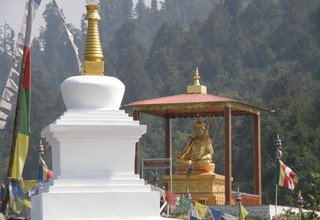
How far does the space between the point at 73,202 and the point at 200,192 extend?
54.9 ft

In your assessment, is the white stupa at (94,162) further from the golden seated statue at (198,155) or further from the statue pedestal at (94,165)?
the golden seated statue at (198,155)

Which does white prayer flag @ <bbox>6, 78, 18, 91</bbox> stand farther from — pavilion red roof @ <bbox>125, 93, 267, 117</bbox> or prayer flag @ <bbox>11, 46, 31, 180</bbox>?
pavilion red roof @ <bbox>125, 93, 267, 117</bbox>

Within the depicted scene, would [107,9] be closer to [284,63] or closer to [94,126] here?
[284,63]

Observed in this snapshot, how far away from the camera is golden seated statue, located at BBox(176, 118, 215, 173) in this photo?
1268 inches

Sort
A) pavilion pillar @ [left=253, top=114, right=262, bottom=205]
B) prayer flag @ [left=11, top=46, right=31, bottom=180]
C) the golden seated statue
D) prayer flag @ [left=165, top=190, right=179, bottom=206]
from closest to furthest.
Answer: prayer flag @ [left=11, top=46, right=31, bottom=180] < prayer flag @ [left=165, top=190, right=179, bottom=206] < the golden seated statue < pavilion pillar @ [left=253, top=114, right=262, bottom=205]

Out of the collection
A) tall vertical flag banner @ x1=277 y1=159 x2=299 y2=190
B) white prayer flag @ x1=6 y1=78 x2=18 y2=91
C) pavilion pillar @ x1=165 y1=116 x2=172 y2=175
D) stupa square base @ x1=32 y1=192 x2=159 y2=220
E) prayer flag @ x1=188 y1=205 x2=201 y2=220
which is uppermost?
white prayer flag @ x1=6 y1=78 x2=18 y2=91

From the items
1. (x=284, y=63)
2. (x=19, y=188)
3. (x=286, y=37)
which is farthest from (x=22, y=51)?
(x=286, y=37)

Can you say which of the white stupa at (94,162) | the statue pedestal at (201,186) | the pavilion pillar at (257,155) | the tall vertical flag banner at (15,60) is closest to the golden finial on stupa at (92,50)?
the white stupa at (94,162)

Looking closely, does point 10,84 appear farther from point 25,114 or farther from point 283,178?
point 283,178

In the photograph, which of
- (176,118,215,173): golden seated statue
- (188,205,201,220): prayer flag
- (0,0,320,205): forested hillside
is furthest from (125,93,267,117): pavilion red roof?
(0,0,320,205): forested hillside

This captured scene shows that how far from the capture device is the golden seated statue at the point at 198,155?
32.2m

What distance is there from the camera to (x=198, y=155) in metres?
32.7

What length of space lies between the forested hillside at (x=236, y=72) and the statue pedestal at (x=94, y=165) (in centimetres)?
3469

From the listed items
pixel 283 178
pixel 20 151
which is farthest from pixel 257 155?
pixel 20 151
